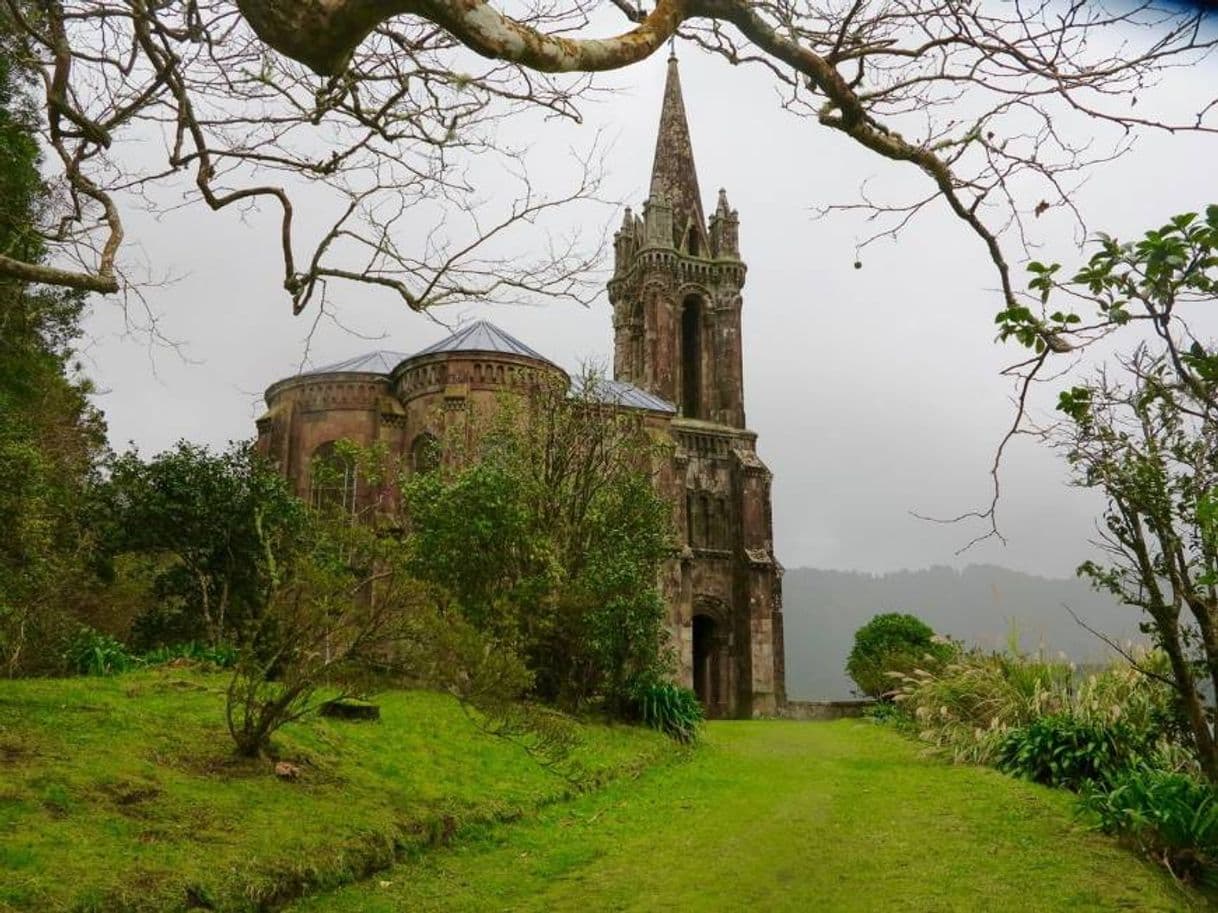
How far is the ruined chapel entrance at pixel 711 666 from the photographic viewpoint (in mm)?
31938

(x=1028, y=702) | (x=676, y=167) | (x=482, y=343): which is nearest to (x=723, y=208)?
(x=676, y=167)

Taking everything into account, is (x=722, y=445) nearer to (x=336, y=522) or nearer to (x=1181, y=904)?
(x=336, y=522)

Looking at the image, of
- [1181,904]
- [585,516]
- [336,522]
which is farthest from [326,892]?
[585,516]

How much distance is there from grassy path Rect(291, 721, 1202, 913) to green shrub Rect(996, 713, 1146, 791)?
416 mm

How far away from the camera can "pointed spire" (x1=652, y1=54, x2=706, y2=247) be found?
39.8 m

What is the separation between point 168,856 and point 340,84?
6134 millimetres

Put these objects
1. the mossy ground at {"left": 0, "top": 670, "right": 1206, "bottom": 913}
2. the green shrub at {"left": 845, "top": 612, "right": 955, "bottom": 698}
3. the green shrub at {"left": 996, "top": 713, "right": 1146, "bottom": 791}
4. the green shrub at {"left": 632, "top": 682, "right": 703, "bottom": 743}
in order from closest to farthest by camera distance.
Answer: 1. the mossy ground at {"left": 0, "top": 670, "right": 1206, "bottom": 913}
2. the green shrub at {"left": 996, "top": 713, "right": 1146, "bottom": 791}
3. the green shrub at {"left": 632, "top": 682, "right": 703, "bottom": 743}
4. the green shrub at {"left": 845, "top": 612, "right": 955, "bottom": 698}

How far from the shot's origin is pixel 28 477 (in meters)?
13.5

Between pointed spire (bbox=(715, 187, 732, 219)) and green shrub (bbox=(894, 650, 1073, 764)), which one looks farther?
pointed spire (bbox=(715, 187, 732, 219))

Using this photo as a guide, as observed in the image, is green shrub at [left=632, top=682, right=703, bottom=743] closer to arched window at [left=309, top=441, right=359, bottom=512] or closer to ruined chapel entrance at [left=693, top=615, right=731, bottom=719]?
arched window at [left=309, top=441, right=359, bottom=512]

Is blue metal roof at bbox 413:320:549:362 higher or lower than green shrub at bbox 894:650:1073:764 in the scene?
higher

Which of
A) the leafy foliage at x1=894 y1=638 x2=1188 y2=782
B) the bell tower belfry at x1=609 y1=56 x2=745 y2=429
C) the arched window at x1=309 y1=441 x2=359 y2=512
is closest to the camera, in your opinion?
the leafy foliage at x1=894 y1=638 x2=1188 y2=782

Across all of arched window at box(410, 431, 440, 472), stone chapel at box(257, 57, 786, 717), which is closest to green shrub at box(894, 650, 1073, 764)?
stone chapel at box(257, 57, 786, 717)

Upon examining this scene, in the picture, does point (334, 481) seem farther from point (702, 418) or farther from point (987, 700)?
point (987, 700)
